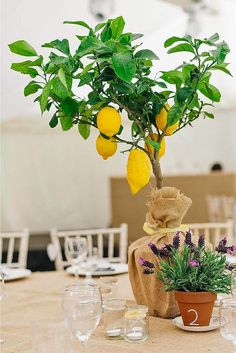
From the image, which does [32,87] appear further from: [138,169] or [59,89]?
[138,169]

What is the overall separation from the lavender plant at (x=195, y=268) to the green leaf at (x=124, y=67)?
40cm

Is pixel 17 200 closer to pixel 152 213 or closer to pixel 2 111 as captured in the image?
pixel 2 111

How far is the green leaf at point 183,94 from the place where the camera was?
1556 mm

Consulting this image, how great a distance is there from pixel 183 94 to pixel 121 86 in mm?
151

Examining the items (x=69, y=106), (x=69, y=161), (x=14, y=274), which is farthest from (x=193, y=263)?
(x=69, y=161)

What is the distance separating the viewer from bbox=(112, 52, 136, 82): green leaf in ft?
4.70

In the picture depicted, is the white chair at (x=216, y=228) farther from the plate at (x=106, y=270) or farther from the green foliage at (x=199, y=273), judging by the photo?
the green foliage at (x=199, y=273)

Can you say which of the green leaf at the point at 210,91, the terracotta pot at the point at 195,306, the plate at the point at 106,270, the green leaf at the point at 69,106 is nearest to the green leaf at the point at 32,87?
the green leaf at the point at 69,106

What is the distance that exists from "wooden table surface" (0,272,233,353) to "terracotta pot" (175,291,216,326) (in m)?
0.03

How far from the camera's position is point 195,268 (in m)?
1.48

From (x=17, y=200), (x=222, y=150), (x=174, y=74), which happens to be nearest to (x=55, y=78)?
(x=174, y=74)

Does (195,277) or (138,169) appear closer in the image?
(195,277)

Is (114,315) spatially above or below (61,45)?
below

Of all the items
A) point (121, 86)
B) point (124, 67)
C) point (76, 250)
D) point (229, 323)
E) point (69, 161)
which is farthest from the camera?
point (69, 161)
